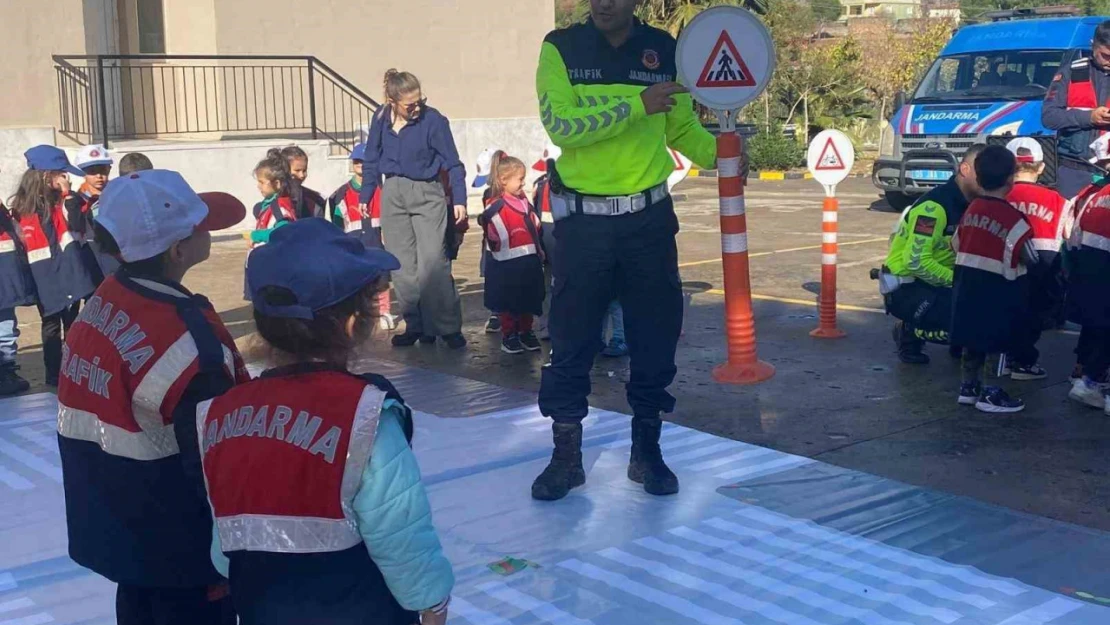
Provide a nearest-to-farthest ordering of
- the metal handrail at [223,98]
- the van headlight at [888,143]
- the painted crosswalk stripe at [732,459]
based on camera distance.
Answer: the painted crosswalk stripe at [732,459] → the metal handrail at [223,98] → the van headlight at [888,143]

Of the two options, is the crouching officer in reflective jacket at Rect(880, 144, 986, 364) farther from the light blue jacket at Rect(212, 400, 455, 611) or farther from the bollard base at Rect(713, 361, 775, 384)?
the light blue jacket at Rect(212, 400, 455, 611)

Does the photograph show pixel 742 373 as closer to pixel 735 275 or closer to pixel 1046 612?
pixel 735 275

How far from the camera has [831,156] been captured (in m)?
8.69

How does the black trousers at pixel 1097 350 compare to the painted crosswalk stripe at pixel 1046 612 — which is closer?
the painted crosswalk stripe at pixel 1046 612

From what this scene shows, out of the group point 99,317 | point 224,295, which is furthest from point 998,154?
point 224,295

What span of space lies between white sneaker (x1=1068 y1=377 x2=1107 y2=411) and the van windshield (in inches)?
373

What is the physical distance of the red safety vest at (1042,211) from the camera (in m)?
7.13

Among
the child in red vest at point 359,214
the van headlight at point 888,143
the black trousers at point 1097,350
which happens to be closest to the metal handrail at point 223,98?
the child in red vest at point 359,214

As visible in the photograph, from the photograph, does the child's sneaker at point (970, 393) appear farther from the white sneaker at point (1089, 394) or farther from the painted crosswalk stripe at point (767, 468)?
the painted crosswalk stripe at point (767, 468)

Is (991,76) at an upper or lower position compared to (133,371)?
upper

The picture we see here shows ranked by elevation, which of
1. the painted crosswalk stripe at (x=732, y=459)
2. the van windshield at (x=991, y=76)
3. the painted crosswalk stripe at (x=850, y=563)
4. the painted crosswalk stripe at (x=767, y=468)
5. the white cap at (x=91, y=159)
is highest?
the van windshield at (x=991, y=76)

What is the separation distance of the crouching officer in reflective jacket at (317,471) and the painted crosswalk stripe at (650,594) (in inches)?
65.1

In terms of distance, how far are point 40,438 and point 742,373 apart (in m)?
3.87

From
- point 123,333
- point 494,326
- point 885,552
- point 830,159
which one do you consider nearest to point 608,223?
point 885,552
